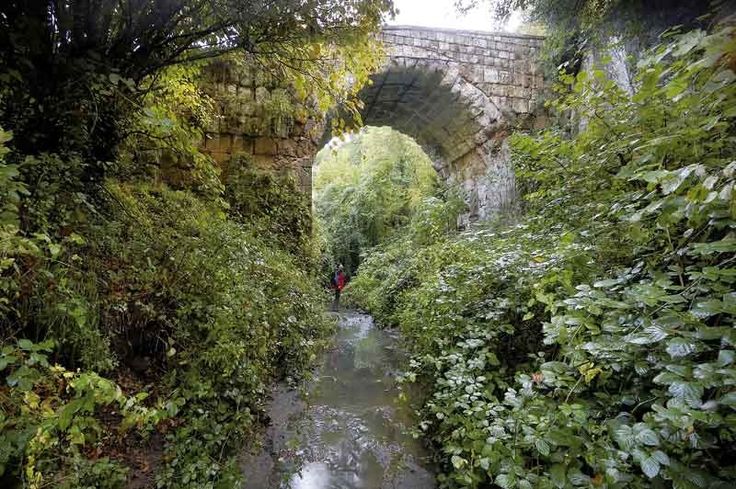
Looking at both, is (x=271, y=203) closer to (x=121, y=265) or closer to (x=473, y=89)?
(x=121, y=265)

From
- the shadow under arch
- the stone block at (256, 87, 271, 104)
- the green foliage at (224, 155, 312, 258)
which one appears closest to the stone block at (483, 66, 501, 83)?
the shadow under arch

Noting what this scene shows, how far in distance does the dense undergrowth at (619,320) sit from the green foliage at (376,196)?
28.6 feet

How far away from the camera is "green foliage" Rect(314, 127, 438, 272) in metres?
12.8

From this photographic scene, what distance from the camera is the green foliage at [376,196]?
12812 millimetres

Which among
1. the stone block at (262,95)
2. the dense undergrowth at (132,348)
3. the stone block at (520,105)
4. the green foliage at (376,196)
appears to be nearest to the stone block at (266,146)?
the stone block at (262,95)

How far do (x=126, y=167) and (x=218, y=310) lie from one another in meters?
2.28

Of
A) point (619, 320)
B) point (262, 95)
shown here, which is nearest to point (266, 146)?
point (262, 95)

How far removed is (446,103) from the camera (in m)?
8.24

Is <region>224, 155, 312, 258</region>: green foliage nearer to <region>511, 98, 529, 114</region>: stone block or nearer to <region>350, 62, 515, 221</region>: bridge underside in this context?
<region>350, 62, 515, 221</region>: bridge underside

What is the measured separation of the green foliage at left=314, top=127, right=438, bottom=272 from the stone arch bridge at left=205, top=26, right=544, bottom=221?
3.15 m

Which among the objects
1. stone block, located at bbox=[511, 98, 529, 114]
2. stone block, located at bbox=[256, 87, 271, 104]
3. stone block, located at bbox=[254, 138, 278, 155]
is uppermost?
stone block, located at bbox=[511, 98, 529, 114]

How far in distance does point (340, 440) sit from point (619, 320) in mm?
2022

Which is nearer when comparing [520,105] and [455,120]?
[520,105]

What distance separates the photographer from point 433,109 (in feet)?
28.4
